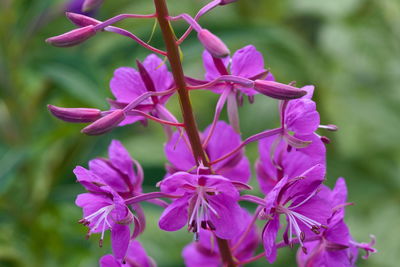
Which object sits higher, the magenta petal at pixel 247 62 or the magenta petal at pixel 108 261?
the magenta petal at pixel 247 62

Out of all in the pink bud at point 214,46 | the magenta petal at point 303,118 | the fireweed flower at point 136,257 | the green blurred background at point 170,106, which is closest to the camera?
the pink bud at point 214,46

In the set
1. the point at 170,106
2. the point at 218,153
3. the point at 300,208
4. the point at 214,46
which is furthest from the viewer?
the point at 170,106

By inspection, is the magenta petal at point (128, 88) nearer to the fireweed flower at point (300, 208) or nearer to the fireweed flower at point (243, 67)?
the fireweed flower at point (243, 67)

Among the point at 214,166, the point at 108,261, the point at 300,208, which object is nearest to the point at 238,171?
the point at 214,166

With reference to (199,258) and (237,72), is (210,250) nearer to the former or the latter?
(199,258)

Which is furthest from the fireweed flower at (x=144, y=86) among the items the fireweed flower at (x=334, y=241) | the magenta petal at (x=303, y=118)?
the fireweed flower at (x=334, y=241)

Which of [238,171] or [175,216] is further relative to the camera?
[238,171]

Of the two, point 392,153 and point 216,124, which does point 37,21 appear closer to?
point 216,124
